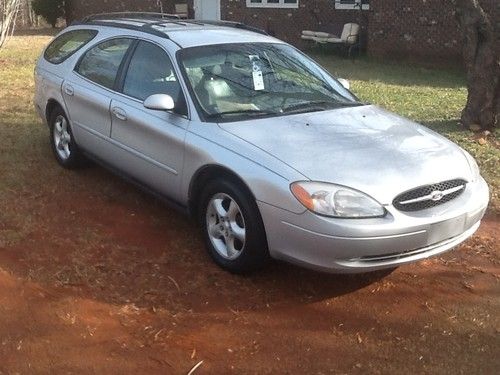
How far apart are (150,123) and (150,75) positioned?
501 mm

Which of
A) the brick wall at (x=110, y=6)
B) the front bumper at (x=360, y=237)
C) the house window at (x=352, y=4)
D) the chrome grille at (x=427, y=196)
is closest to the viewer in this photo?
the front bumper at (x=360, y=237)

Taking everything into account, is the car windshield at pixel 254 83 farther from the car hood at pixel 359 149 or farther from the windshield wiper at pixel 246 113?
the car hood at pixel 359 149

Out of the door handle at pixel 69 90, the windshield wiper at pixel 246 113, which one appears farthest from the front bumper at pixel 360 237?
the door handle at pixel 69 90

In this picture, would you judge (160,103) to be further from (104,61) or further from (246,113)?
(104,61)

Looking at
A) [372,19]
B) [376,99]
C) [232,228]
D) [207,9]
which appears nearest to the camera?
[232,228]

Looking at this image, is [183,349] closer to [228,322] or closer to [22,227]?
[228,322]

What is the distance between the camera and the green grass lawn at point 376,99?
24.2 ft

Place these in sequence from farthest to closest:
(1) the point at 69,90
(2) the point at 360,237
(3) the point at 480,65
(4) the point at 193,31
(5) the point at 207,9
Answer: (5) the point at 207,9 → (3) the point at 480,65 → (1) the point at 69,90 → (4) the point at 193,31 → (2) the point at 360,237

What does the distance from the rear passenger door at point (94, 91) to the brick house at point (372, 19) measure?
11.3m

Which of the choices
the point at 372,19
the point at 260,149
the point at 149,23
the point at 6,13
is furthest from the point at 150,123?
the point at 372,19

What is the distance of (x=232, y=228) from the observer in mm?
4480

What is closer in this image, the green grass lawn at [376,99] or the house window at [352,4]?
the green grass lawn at [376,99]

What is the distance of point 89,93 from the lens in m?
5.97

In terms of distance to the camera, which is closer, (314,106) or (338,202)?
(338,202)
